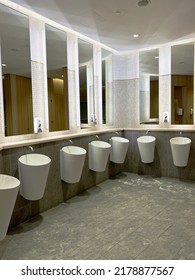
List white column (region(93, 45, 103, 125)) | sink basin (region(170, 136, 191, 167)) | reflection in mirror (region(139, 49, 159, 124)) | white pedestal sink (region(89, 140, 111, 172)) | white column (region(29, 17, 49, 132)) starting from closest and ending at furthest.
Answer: white column (region(29, 17, 49, 132)) → white pedestal sink (region(89, 140, 111, 172)) → sink basin (region(170, 136, 191, 167)) → white column (region(93, 45, 103, 125)) → reflection in mirror (region(139, 49, 159, 124))

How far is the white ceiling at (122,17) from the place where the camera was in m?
2.78

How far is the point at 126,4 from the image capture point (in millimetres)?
2787

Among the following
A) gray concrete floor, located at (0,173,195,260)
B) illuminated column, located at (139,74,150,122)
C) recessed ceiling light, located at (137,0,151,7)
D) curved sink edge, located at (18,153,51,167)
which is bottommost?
gray concrete floor, located at (0,173,195,260)

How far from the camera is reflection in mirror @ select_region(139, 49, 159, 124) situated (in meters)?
4.73

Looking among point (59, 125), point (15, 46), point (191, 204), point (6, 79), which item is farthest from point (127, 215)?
point (15, 46)

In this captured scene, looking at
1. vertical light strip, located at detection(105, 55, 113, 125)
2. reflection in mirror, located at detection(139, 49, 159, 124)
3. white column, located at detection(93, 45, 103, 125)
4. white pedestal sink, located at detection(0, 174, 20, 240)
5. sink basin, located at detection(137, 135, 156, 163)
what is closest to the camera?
white pedestal sink, located at detection(0, 174, 20, 240)

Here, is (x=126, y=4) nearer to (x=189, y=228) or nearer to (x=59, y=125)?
(x=59, y=125)

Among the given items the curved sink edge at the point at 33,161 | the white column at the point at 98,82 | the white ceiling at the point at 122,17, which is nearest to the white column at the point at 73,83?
the white ceiling at the point at 122,17

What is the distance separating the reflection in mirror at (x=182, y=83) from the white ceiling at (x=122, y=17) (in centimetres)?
34

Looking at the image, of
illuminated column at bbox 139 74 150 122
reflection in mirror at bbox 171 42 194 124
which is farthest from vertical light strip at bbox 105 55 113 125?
reflection in mirror at bbox 171 42 194 124

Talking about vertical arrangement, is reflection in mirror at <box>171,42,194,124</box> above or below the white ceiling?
below

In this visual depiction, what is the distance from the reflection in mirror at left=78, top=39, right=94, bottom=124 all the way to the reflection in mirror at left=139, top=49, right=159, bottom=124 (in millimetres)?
1188

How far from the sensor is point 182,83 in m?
4.42

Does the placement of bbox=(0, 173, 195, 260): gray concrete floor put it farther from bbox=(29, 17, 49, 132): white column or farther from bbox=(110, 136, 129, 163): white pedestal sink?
bbox=(29, 17, 49, 132): white column
